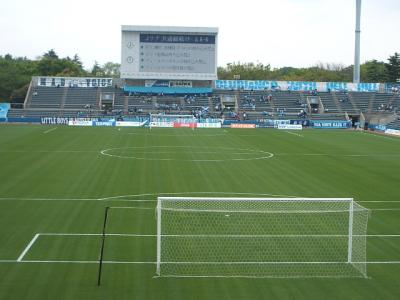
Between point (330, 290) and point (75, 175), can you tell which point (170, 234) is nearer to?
point (330, 290)

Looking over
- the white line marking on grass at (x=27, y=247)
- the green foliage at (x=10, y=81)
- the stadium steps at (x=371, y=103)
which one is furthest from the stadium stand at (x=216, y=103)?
the white line marking on grass at (x=27, y=247)

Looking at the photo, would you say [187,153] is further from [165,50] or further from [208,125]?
[165,50]

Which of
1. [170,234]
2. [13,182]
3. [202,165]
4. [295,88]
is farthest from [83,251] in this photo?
[295,88]

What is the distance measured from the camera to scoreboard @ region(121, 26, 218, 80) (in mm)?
74062

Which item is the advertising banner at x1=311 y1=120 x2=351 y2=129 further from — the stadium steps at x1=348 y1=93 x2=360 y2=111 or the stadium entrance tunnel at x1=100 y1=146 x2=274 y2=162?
the stadium entrance tunnel at x1=100 y1=146 x2=274 y2=162

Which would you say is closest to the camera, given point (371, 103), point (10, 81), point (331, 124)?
point (331, 124)

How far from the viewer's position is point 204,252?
16219mm

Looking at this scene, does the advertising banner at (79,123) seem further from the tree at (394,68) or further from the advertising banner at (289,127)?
the tree at (394,68)

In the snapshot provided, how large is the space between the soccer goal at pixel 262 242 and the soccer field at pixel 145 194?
1.83 feet

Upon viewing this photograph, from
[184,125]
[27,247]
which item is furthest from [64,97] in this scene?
[27,247]

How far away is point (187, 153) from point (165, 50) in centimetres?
3650

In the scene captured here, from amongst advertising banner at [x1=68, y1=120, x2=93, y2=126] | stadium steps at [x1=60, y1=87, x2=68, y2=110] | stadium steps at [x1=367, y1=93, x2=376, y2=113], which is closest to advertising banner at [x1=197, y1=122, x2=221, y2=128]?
advertising banner at [x1=68, y1=120, x2=93, y2=126]

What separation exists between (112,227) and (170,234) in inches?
95.1

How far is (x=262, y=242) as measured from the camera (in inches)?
676
